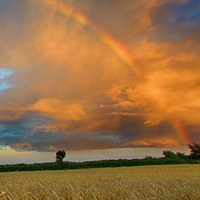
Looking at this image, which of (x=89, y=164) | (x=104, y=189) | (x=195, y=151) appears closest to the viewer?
(x=104, y=189)

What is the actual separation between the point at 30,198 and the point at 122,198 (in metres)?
2.33

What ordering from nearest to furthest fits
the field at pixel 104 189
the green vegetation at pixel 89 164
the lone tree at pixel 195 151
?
the field at pixel 104 189 < the green vegetation at pixel 89 164 < the lone tree at pixel 195 151

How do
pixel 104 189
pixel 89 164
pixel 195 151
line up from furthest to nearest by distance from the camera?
pixel 195 151 → pixel 89 164 → pixel 104 189

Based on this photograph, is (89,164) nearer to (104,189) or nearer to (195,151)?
(195,151)

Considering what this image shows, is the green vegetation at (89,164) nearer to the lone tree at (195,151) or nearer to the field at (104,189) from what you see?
the lone tree at (195,151)

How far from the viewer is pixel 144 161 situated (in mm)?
81250

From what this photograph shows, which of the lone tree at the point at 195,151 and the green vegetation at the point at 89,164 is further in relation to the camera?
the lone tree at the point at 195,151

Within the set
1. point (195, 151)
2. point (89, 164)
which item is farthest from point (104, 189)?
point (195, 151)

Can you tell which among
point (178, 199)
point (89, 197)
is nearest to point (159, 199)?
point (178, 199)

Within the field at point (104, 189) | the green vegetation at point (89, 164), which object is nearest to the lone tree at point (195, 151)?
the green vegetation at point (89, 164)

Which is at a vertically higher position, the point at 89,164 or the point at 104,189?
the point at 89,164

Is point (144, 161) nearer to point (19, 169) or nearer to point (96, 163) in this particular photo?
point (96, 163)

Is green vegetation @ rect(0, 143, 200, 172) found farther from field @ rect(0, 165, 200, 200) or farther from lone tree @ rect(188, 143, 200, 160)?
field @ rect(0, 165, 200, 200)

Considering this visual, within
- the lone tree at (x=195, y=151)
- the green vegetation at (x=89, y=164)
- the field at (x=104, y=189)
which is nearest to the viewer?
the field at (x=104, y=189)
